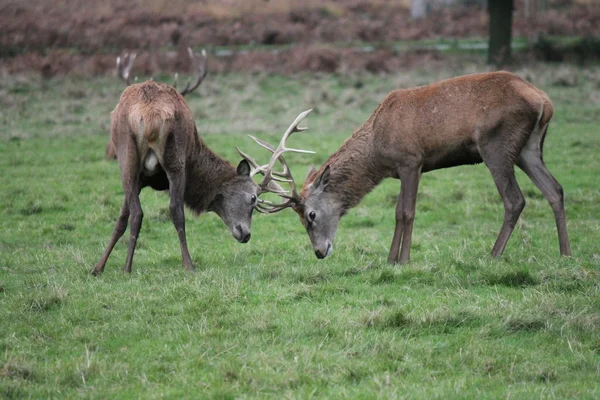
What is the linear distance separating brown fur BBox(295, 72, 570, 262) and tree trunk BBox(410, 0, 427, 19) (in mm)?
33306

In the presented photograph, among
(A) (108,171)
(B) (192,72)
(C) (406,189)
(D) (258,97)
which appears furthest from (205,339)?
(B) (192,72)

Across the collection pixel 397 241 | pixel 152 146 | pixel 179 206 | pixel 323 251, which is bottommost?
pixel 323 251

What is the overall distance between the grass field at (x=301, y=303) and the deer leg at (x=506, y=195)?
0.68ft

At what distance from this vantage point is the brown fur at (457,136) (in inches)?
343

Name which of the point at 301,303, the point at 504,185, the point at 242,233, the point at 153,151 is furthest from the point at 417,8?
the point at 301,303

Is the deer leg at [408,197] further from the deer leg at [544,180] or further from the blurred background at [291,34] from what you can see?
the blurred background at [291,34]

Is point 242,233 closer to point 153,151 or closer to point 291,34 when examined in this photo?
point 153,151

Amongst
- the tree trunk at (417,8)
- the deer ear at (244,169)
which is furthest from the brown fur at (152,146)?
the tree trunk at (417,8)

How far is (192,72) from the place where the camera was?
83.4 ft

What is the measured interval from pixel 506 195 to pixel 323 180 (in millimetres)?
1922

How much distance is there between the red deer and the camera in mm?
8734

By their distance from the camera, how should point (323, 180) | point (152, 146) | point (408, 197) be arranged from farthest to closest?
point (323, 180) < point (408, 197) < point (152, 146)

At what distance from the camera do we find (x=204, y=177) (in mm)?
9648

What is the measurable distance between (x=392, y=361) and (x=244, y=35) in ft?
98.7
